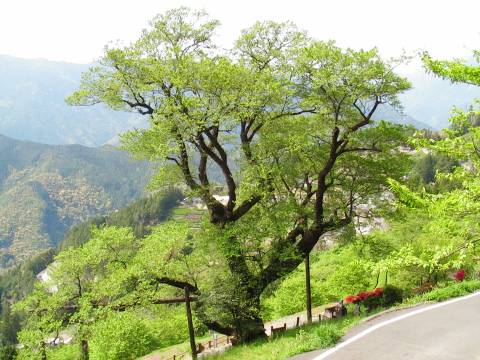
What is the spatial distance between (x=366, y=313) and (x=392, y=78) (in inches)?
499

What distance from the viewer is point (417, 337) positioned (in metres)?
17.1

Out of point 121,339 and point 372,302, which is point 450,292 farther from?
point 121,339

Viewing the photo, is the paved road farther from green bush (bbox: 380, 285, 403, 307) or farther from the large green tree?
the large green tree

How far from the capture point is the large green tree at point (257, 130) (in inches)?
795

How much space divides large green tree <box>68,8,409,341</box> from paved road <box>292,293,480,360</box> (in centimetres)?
674

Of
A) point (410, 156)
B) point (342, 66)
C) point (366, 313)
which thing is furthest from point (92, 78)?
point (366, 313)

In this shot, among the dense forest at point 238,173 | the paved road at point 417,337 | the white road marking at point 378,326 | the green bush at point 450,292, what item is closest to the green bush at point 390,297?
Answer: the dense forest at point 238,173

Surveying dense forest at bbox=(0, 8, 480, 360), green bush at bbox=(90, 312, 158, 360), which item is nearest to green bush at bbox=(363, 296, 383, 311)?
dense forest at bbox=(0, 8, 480, 360)

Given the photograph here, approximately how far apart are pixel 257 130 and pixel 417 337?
12.8 metres

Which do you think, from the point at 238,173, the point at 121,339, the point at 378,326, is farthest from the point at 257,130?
the point at 121,339

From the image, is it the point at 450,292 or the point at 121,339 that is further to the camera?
the point at 121,339

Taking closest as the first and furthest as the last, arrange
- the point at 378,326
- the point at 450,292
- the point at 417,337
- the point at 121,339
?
the point at 417,337
the point at 378,326
the point at 450,292
the point at 121,339

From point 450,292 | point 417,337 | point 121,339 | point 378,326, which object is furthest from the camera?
point 121,339

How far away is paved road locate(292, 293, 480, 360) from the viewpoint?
1539cm
